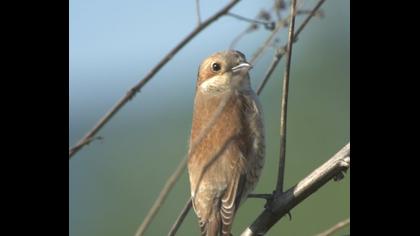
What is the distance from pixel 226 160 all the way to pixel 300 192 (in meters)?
0.94

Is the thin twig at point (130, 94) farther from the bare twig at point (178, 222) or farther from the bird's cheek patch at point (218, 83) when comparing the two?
the bird's cheek patch at point (218, 83)

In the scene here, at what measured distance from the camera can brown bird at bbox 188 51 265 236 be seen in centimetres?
414

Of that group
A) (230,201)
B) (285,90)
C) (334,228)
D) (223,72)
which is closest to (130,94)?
(285,90)

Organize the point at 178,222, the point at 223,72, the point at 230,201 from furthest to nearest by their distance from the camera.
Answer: the point at 223,72, the point at 230,201, the point at 178,222

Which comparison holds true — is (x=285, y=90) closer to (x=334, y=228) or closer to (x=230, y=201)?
(x=334, y=228)

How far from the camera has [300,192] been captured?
334 centimetres

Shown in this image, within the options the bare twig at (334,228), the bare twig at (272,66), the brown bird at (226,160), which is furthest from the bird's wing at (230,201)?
the bare twig at (334,228)

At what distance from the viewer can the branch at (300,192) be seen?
3.22 metres

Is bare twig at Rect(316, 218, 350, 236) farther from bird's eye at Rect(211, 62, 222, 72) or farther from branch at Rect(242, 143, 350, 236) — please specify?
bird's eye at Rect(211, 62, 222, 72)

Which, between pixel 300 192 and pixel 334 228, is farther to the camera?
pixel 300 192
